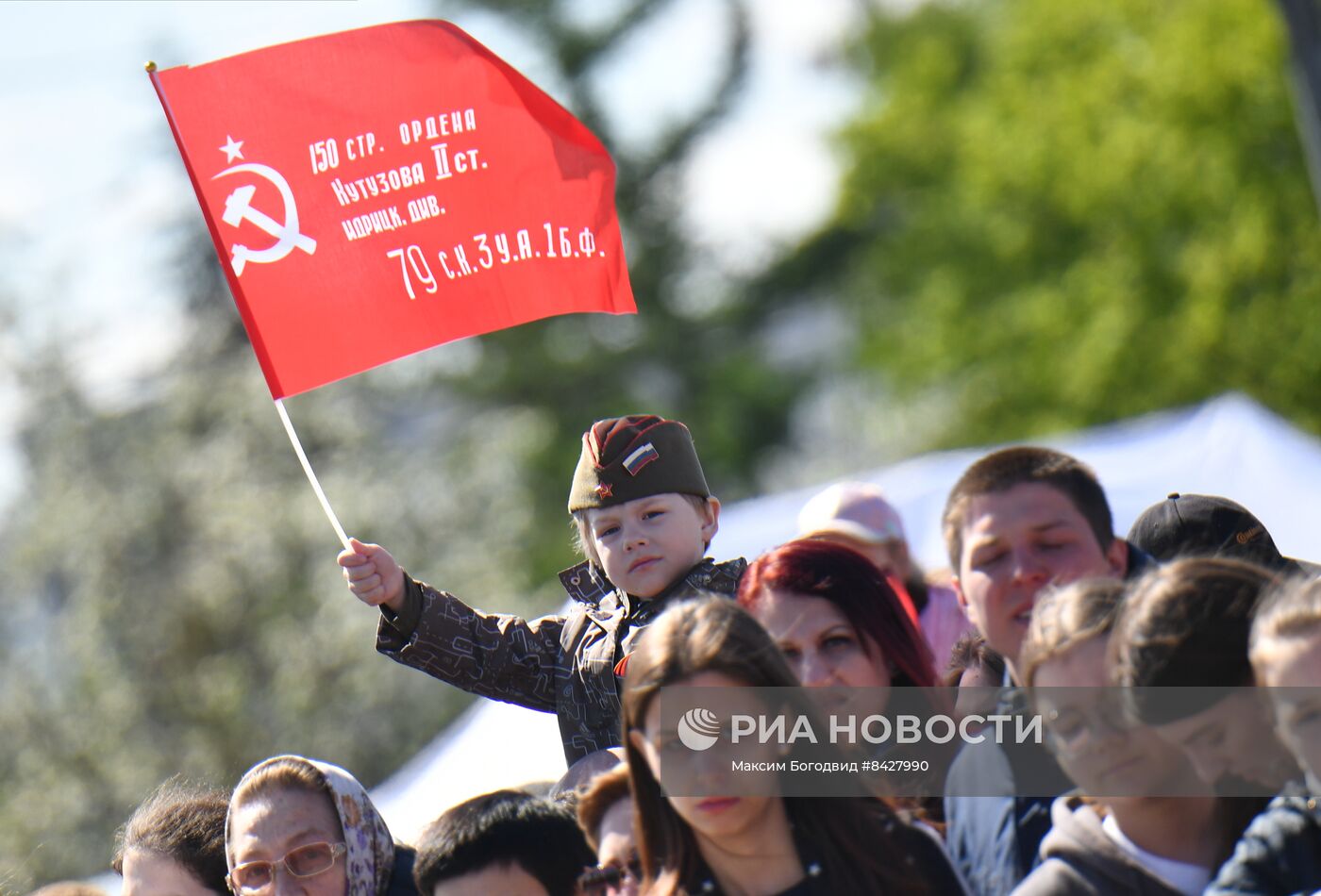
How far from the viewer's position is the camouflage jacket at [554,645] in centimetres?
397

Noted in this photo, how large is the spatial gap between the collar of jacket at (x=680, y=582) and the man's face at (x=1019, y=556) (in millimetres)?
565

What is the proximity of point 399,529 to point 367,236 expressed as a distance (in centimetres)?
1142

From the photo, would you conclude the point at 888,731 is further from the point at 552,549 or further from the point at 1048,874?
the point at 552,549

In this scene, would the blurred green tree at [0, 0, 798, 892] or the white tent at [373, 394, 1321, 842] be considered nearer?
the white tent at [373, 394, 1321, 842]

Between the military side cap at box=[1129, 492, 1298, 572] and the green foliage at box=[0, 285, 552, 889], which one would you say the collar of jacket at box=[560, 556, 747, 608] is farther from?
the green foliage at box=[0, 285, 552, 889]

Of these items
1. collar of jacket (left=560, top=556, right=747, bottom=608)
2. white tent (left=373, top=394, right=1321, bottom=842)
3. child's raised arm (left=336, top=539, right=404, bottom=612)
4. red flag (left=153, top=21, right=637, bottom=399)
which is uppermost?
red flag (left=153, top=21, right=637, bottom=399)

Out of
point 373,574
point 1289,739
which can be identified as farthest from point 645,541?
point 1289,739

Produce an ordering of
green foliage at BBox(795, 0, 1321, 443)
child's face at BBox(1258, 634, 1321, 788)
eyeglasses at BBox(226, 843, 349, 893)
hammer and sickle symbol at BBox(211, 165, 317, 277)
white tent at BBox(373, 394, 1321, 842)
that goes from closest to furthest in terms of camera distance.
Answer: child's face at BBox(1258, 634, 1321, 788) < eyeglasses at BBox(226, 843, 349, 893) < hammer and sickle symbol at BBox(211, 165, 317, 277) < white tent at BBox(373, 394, 1321, 842) < green foliage at BBox(795, 0, 1321, 443)

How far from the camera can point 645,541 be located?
3967 mm

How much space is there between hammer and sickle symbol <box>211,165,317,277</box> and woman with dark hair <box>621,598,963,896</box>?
208 cm

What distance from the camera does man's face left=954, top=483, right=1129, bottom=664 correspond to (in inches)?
130

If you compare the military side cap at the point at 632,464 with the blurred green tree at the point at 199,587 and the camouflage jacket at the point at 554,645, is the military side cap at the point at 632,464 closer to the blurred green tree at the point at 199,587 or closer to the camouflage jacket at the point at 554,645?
the camouflage jacket at the point at 554,645

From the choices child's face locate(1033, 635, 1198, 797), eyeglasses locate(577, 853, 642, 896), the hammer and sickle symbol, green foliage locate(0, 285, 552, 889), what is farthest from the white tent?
child's face locate(1033, 635, 1198, 797)

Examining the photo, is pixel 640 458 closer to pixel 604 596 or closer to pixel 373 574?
pixel 604 596
